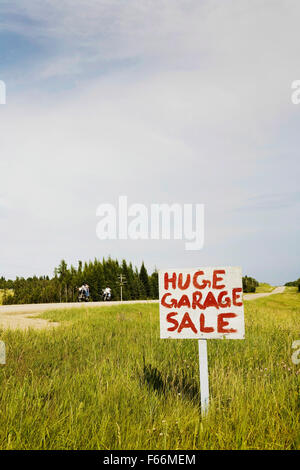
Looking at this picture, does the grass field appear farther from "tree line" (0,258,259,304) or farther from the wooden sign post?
"tree line" (0,258,259,304)

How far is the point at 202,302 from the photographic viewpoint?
332 cm

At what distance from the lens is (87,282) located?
3991cm

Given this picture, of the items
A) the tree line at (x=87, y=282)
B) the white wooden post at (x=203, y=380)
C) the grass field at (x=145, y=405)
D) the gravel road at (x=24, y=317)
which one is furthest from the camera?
the tree line at (x=87, y=282)

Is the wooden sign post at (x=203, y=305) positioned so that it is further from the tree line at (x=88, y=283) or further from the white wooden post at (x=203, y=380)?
the tree line at (x=88, y=283)

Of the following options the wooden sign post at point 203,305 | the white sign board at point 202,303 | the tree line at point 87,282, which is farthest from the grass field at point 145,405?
the tree line at point 87,282

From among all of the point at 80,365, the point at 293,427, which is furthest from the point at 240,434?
the point at 80,365

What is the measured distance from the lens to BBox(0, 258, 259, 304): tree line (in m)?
39.4

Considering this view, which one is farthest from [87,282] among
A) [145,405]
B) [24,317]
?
[145,405]

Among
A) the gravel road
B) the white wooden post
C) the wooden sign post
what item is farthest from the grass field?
the gravel road

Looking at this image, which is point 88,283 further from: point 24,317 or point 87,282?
point 24,317

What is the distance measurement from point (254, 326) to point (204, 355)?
516 centimetres

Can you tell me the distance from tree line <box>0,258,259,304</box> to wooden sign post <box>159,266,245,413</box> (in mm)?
34647

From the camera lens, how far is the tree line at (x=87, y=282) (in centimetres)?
3941
